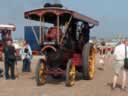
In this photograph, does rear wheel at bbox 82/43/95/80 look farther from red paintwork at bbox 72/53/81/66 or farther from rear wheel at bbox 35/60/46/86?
rear wheel at bbox 35/60/46/86

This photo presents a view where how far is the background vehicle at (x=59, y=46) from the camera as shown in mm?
16531

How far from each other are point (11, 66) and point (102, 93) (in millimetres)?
5139

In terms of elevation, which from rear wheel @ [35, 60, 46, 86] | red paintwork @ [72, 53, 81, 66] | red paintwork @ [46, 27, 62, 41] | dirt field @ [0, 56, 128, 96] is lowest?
dirt field @ [0, 56, 128, 96]

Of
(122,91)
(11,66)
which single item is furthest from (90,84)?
(11,66)

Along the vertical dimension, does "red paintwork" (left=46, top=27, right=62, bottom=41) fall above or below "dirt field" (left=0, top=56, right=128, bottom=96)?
above

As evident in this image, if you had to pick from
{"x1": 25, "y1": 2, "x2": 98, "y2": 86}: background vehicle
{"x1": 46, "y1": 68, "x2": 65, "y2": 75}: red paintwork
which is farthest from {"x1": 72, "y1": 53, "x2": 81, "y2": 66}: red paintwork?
{"x1": 46, "y1": 68, "x2": 65, "y2": 75}: red paintwork

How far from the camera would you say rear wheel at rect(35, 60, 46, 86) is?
16.9 meters

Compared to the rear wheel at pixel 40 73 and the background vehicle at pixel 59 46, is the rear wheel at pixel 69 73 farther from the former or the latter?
the rear wheel at pixel 40 73

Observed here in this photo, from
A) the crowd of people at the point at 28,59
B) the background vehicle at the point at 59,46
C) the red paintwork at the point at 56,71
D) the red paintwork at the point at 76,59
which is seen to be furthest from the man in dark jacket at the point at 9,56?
the red paintwork at the point at 76,59

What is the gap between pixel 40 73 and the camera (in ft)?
55.8

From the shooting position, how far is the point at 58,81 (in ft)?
60.7

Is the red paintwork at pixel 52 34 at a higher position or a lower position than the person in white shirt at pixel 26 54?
higher

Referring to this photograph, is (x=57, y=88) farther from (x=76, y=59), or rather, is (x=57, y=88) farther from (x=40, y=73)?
(x=76, y=59)

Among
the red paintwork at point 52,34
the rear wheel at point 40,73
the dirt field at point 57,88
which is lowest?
the dirt field at point 57,88
